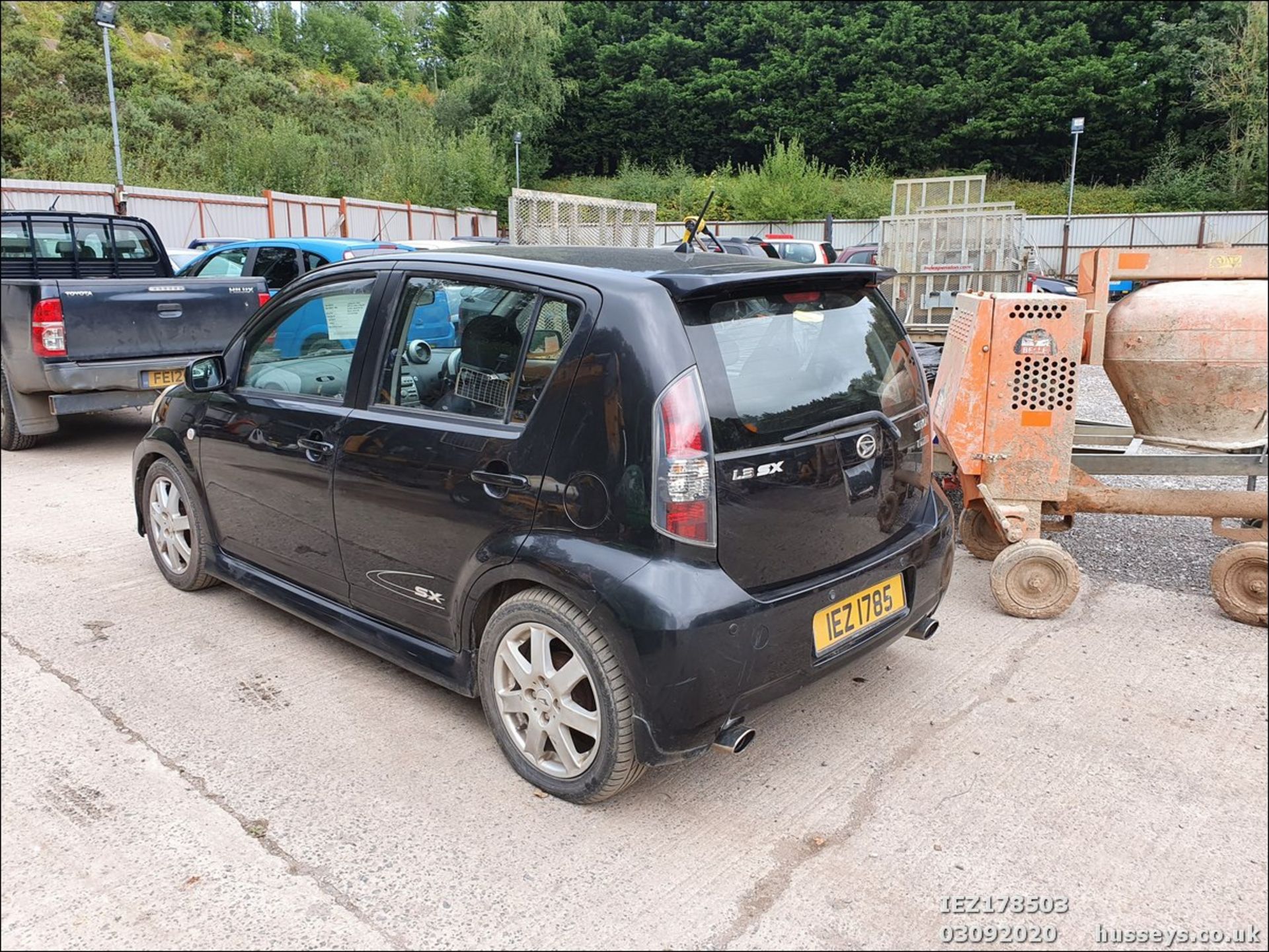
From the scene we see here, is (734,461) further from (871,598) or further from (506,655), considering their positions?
(506,655)

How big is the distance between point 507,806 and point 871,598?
138cm

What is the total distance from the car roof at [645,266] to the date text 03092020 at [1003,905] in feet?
6.07

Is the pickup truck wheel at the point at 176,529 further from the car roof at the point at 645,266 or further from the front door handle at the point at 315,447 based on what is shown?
the car roof at the point at 645,266

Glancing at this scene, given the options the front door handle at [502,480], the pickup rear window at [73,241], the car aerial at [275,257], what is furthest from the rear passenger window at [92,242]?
the front door handle at [502,480]

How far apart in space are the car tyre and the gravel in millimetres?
2911

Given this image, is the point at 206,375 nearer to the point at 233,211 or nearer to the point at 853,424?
the point at 853,424

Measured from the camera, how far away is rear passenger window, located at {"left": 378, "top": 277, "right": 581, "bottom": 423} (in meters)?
2.93

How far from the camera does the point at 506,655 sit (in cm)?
301

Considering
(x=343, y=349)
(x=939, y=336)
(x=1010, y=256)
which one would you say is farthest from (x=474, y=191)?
(x=343, y=349)

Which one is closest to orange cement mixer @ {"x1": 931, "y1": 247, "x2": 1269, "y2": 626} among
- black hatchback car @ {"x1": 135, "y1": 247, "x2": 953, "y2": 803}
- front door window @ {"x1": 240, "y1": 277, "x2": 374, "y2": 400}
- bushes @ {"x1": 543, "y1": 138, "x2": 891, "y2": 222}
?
black hatchback car @ {"x1": 135, "y1": 247, "x2": 953, "y2": 803}

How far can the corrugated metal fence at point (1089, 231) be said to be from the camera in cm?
3145

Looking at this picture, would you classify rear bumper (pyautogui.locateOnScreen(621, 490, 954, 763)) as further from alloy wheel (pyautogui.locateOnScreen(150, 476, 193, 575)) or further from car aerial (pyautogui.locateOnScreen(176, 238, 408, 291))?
car aerial (pyautogui.locateOnScreen(176, 238, 408, 291))

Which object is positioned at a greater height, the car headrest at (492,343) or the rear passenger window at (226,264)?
the rear passenger window at (226,264)

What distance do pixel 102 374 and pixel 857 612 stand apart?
6.58 m
